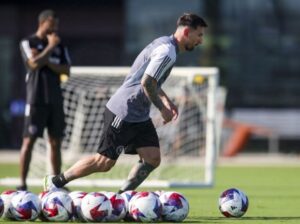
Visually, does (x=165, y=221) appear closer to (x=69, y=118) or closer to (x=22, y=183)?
(x=22, y=183)

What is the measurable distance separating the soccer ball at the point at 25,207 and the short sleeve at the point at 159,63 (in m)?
1.66

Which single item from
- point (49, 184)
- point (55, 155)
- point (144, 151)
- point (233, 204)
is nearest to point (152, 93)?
point (144, 151)

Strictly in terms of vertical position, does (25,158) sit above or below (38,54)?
below

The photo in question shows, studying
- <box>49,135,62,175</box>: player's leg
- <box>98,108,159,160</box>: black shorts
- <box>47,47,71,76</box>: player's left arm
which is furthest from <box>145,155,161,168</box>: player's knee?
<box>47,47,71,76</box>: player's left arm

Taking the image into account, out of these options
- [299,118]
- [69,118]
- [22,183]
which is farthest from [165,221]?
[299,118]

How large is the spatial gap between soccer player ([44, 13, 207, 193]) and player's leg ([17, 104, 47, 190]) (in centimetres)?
272

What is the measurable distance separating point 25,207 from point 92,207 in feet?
2.01

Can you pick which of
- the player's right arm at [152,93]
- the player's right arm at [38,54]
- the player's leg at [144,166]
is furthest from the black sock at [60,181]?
the player's right arm at [38,54]

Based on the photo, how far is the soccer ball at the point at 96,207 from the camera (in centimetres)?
942

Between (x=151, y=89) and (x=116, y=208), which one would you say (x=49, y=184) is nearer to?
(x=116, y=208)

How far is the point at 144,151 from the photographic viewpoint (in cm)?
1079

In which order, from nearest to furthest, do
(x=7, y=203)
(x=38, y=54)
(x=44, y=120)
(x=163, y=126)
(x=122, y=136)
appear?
1. (x=7, y=203)
2. (x=122, y=136)
3. (x=38, y=54)
4. (x=44, y=120)
5. (x=163, y=126)

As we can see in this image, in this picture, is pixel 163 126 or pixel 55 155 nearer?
pixel 55 155

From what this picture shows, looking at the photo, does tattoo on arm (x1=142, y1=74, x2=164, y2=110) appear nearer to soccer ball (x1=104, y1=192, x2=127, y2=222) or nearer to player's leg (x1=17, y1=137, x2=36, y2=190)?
soccer ball (x1=104, y1=192, x2=127, y2=222)
